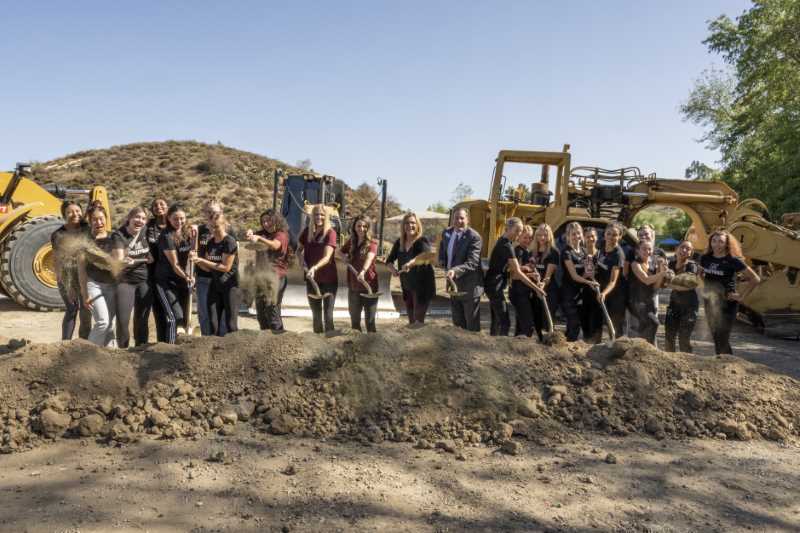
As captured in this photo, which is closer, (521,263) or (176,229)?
(176,229)

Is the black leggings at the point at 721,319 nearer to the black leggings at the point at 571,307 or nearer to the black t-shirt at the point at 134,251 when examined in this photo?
the black leggings at the point at 571,307

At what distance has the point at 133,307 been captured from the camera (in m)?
5.34

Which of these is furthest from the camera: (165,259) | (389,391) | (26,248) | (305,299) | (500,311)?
(305,299)

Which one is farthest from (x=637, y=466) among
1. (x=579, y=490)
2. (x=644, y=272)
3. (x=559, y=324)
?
(x=559, y=324)

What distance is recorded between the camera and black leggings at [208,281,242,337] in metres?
5.28

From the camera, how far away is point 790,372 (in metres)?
6.93

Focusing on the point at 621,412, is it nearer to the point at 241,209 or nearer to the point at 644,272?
the point at 644,272

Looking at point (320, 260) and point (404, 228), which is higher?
point (404, 228)

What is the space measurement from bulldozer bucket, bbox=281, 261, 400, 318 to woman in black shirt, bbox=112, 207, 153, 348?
4195 millimetres

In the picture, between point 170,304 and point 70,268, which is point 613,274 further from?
point 70,268

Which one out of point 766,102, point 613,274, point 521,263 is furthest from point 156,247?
point 766,102

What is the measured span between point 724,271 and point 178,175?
119 feet

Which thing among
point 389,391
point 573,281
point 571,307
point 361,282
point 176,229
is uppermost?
point 176,229

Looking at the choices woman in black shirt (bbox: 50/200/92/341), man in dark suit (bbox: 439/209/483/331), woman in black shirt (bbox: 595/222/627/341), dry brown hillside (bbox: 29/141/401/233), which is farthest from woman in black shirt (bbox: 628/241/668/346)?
dry brown hillside (bbox: 29/141/401/233)
